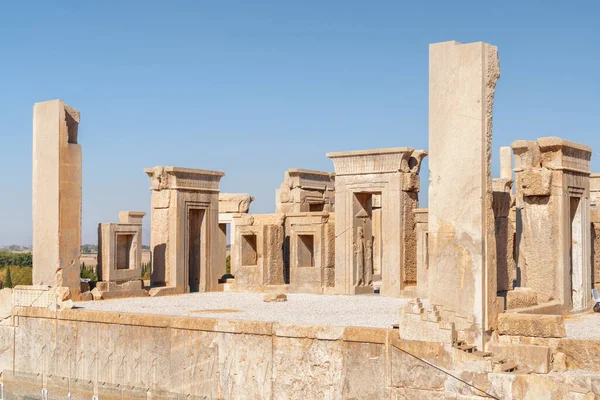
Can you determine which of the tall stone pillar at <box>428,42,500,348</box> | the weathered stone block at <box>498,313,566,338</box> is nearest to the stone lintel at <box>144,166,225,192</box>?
the tall stone pillar at <box>428,42,500,348</box>

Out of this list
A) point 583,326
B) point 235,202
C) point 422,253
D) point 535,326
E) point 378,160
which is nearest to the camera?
point 535,326

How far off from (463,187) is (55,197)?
8118 millimetres

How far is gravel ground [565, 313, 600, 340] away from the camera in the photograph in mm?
11406

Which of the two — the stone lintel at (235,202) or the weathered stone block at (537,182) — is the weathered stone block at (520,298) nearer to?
the weathered stone block at (537,182)

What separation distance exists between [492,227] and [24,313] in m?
8.13

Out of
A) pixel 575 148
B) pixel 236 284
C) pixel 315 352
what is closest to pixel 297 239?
pixel 236 284

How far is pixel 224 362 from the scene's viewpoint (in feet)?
40.0

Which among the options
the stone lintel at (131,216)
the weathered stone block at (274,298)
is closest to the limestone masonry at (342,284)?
the weathered stone block at (274,298)

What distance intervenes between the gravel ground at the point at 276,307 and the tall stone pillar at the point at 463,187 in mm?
1661

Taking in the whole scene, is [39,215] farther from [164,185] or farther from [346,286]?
[346,286]

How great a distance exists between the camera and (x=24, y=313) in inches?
588

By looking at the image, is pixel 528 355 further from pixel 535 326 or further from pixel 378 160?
pixel 378 160

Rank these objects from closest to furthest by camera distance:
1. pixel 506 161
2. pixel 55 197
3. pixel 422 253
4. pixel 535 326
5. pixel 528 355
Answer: pixel 528 355 → pixel 535 326 → pixel 55 197 → pixel 422 253 → pixel 506 161

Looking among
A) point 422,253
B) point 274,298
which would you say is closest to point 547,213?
point 422,253
